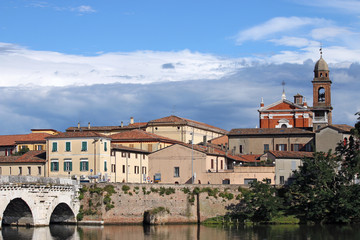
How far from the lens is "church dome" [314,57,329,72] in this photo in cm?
12538

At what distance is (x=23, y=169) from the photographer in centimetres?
8625

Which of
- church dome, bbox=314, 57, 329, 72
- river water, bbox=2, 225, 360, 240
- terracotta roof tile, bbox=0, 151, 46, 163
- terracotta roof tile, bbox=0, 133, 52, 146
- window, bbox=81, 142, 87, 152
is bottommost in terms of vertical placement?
river water, bbox=2, 225, 360, 240

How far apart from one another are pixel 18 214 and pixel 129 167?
2341 centimetres

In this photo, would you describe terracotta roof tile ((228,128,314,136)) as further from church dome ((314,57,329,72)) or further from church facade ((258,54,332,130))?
church dome ((314,57,329,72))

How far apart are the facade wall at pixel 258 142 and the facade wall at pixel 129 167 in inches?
845

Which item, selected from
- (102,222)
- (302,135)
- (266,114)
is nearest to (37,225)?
(102,222)

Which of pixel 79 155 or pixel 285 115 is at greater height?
pixel 285 115

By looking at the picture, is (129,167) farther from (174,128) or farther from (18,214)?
(174,128)

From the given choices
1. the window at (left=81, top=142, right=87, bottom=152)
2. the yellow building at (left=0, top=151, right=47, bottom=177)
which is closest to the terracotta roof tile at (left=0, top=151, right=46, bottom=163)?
the yellow building at (left=0, top=151, right=47, bottom=177)

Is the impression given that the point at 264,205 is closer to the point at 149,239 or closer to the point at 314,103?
the point at 149,239

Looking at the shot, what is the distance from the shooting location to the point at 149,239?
60781mm

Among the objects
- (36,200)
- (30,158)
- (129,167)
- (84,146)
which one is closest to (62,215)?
(36,200)

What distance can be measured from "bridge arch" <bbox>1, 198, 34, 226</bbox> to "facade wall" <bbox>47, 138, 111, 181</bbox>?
44.8 ft

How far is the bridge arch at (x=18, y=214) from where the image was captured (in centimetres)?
6538
